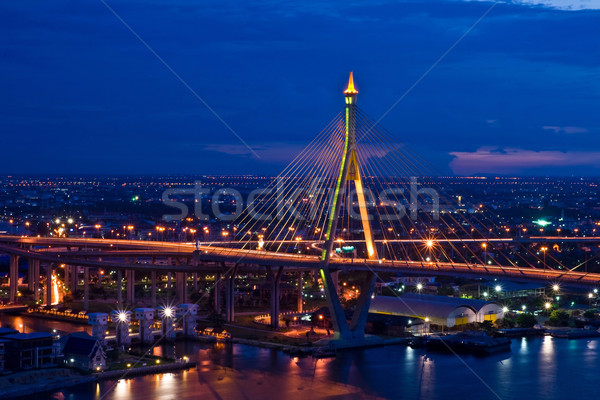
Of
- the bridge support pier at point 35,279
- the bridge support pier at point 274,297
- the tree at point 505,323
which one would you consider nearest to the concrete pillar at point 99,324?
the bridge support pier at point 274,297

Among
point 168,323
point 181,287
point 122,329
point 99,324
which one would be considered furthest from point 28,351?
point 181,287

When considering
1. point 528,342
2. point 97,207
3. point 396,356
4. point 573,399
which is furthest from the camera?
point 97,207

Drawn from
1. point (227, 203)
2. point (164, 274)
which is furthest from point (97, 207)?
point (164, 274)

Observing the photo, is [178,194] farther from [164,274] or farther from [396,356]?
[396,356]

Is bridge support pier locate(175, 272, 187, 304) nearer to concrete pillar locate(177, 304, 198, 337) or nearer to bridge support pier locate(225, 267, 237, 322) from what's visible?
bridge support pier locate(225, 267, 237, 322)

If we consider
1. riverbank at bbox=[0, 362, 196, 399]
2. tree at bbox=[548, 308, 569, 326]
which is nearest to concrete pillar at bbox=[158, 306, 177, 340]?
riverbank at bbox=[0, 362, 196, 399]

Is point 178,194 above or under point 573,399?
above
